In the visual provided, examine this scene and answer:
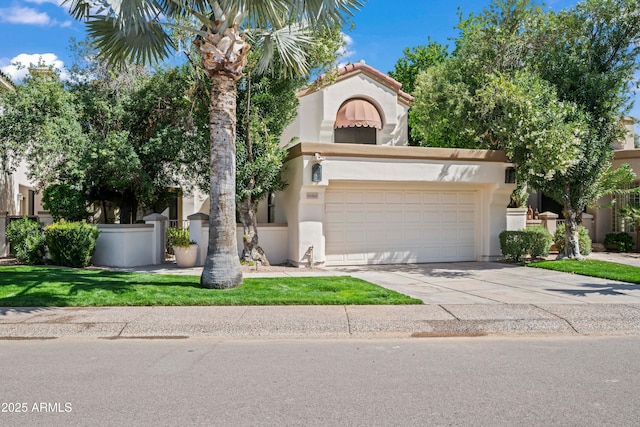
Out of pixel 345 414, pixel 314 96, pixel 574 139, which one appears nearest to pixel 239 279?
pixel 345 414

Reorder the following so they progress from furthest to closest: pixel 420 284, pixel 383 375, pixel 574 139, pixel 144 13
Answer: pixel 574 139, pixel 420 284, pixel 144 13, pixel 383 375

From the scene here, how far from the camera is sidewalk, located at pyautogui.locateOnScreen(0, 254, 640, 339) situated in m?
7.12

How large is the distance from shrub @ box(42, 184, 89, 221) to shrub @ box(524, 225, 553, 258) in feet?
44.6

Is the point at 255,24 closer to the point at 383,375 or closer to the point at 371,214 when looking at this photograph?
the point at 371,214

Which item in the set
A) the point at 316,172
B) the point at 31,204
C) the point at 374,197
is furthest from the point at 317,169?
the point at 31,204

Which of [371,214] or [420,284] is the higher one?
[371,214]

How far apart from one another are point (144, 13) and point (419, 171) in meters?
8.51

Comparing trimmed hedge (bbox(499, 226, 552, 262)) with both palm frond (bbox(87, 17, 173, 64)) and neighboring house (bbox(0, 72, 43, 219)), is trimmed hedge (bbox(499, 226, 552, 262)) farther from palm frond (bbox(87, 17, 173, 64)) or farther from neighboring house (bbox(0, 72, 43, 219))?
neighboring house (bbox(0, 72, 43, 219))

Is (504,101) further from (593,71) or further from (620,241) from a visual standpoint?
(620,241)

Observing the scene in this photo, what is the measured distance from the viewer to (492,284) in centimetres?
1100

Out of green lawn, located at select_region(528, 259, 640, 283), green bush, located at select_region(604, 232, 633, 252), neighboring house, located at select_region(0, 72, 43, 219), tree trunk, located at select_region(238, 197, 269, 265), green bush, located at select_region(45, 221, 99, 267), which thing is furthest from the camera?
green bush, located at select_region(604, 232, 633, 252)

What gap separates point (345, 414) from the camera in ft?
13.6

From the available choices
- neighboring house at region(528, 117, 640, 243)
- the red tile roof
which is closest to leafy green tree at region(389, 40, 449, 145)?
the red tile roof

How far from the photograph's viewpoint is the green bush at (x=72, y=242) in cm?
1340
